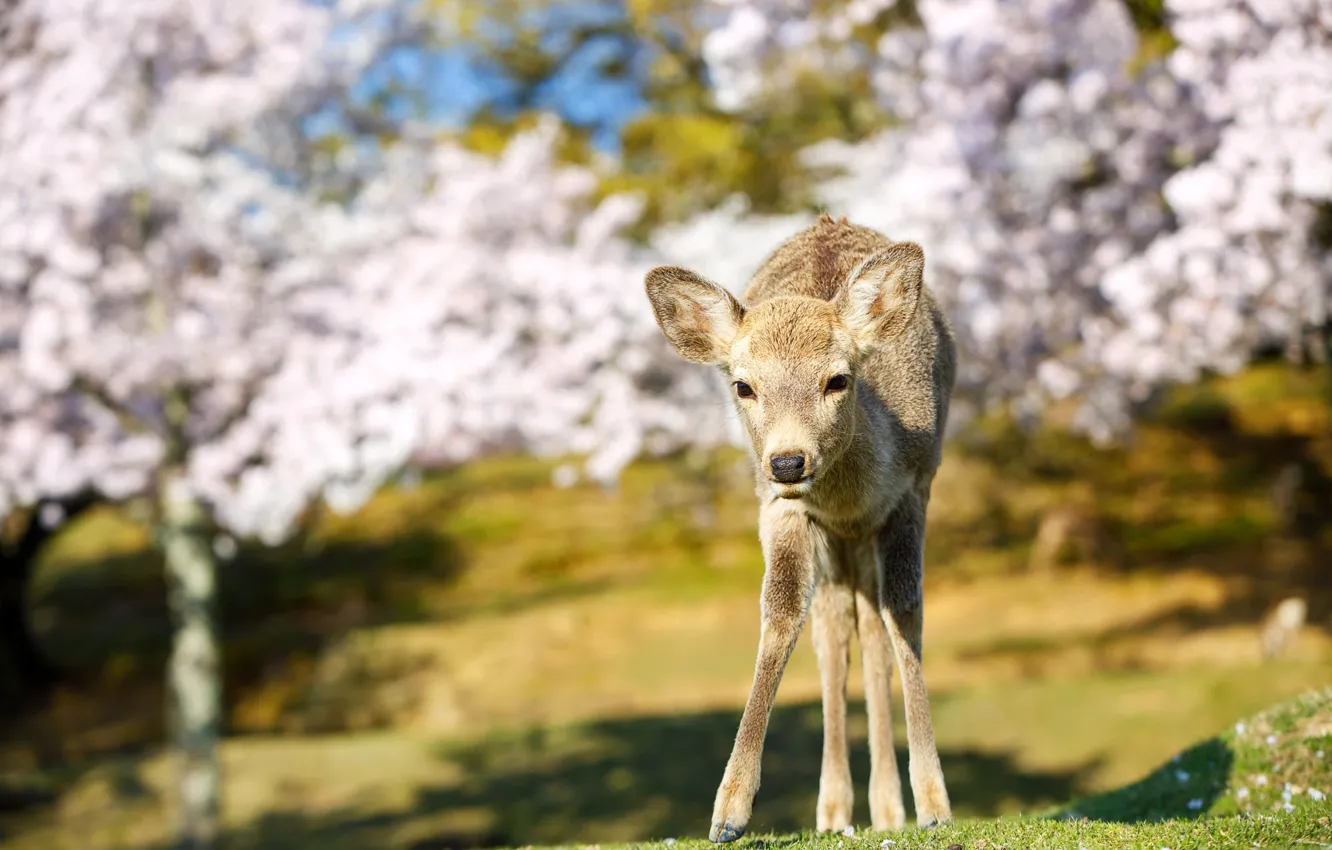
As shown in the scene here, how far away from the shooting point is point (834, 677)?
274 inches

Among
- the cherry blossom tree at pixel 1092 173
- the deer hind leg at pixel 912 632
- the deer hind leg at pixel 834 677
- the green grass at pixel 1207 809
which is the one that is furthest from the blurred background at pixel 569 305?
the green grass at pixel 1207 809

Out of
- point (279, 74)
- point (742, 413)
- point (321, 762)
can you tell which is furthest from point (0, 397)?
point (742, 413)

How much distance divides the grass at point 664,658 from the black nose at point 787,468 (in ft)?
5.26

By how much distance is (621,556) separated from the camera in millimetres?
33750

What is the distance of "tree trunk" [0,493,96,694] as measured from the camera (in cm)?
2331

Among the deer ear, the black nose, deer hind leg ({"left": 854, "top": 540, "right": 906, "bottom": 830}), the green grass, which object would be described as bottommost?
the green grass

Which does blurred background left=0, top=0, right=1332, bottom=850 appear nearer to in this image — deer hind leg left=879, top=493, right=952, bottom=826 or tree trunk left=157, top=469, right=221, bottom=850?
tree trunk left=157, top=469, right=221, bottom=850

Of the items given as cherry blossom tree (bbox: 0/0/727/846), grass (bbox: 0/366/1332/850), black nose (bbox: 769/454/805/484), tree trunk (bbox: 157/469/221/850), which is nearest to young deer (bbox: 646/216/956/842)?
black nose (bbox: 769/454/805/484)

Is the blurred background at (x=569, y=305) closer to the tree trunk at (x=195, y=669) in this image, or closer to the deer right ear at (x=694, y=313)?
the tree trunk at (x=195, y=669)

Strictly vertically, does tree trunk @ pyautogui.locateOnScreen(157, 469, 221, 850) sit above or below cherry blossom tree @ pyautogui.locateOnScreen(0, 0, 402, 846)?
below

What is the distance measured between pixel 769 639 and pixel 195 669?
11549mm

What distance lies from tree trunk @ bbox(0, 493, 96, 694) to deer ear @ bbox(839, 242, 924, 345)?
20481mm

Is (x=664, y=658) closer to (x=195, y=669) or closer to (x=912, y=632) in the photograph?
(x=195, y=669)

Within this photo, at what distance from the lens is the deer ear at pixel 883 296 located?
574cm
